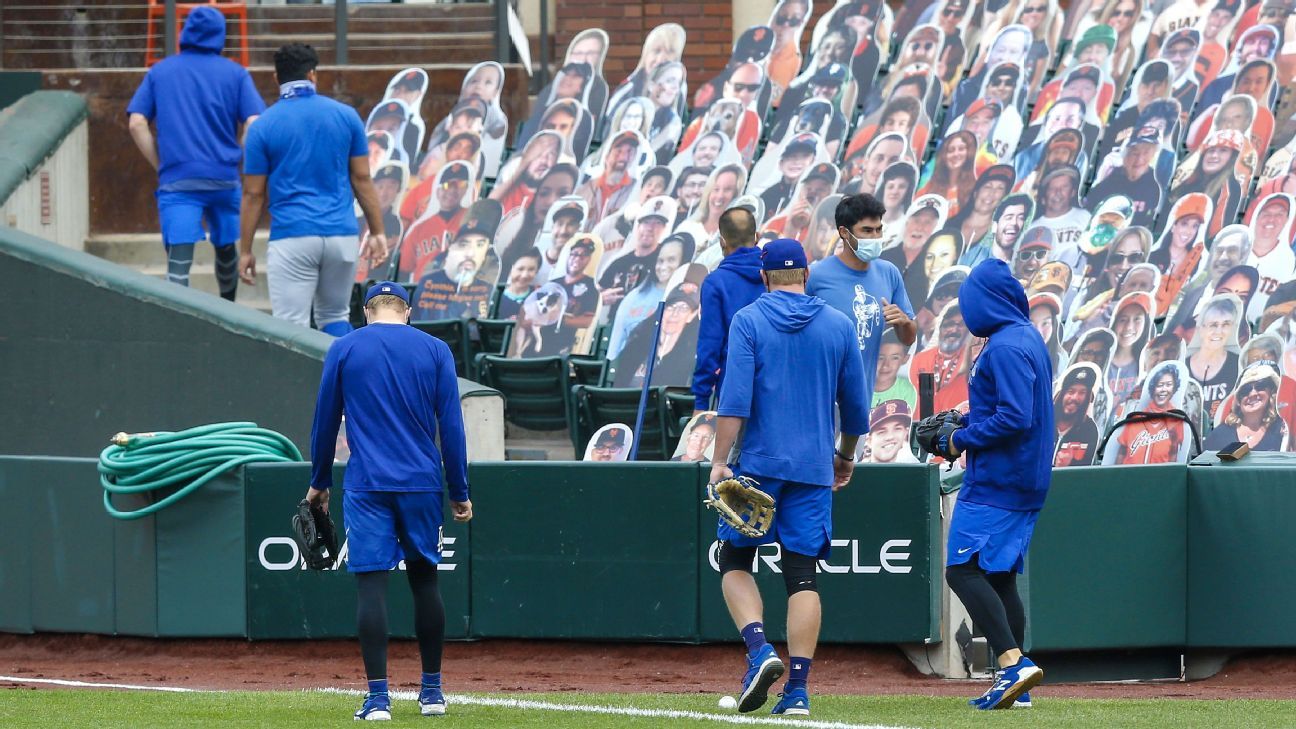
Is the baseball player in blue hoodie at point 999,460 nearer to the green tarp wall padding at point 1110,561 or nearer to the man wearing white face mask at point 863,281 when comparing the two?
the man wearing white face mask at point 863,281

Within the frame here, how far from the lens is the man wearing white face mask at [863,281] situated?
7492 millimetres

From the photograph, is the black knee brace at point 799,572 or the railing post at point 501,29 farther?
the railing post at point 501,29

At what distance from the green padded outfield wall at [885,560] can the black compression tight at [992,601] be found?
1380mm

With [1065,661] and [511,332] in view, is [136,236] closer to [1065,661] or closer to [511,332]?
[511,332]

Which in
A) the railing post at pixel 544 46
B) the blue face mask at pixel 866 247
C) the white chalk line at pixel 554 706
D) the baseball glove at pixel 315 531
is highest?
the railing post at pixel 544 46

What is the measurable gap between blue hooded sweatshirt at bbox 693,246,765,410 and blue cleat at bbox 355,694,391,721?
74.5 inches

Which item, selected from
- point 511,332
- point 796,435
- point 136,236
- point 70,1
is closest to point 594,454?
point 511,332

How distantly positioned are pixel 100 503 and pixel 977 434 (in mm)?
4305

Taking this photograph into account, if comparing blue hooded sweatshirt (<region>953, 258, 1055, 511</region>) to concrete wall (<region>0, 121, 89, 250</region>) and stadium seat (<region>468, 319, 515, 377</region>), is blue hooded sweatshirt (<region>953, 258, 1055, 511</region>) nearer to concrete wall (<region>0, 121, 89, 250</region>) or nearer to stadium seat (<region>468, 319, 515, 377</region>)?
stadium seat (<region>468, 319, 515, 377</region>)

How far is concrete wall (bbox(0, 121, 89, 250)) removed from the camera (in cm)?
1213

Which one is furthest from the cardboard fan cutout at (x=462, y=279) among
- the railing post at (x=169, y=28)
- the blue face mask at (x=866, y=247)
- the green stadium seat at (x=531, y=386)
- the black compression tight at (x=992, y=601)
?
the black compression tight at (x=992, y=601)

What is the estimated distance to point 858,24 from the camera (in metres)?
15.2

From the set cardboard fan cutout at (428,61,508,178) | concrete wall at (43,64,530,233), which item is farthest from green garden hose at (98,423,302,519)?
cardboard fan cutout at (428,61,508,178)

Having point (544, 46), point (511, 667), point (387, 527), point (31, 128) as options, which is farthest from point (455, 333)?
point (544, 46)
